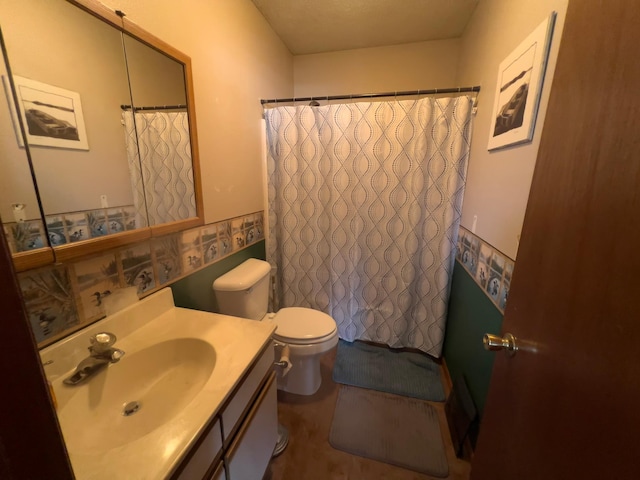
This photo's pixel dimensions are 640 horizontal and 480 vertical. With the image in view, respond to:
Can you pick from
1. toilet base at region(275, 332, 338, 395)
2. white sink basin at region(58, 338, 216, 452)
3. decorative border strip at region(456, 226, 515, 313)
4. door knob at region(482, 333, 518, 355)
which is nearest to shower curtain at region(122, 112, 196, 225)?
white sink basin at region(58, 338, 216, 452)

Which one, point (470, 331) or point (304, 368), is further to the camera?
point (304, 368)

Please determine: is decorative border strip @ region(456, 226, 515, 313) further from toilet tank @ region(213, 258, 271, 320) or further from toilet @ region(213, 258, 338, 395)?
toilet tank @ region(213, 258, 271, 320)

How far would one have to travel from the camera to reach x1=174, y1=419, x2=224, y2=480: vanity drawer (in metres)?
0.59

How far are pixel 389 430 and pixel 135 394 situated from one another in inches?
49.6

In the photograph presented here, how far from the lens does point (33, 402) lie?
0.90 feet

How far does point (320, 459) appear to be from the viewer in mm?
1263

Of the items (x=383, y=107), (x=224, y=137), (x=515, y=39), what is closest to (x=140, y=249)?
(x=224, y=137)

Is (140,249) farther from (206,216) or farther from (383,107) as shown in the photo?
(383,107)

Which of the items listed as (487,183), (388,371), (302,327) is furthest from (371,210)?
(388,371)

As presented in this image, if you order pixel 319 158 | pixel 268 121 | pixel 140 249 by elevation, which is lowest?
pixel 140 249

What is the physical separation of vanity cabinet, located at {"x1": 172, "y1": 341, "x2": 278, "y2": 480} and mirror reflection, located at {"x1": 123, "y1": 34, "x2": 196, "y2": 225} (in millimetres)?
706

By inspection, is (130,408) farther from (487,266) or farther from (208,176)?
(487,266)

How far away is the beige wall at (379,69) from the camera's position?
2.00 meters

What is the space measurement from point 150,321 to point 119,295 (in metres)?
0.16
